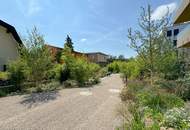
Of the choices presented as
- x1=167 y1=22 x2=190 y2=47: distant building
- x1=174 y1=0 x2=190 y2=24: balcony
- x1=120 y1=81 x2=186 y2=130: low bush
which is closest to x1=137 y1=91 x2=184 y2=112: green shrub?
x1=120 y1=81 x2=186 y2=130: low bush

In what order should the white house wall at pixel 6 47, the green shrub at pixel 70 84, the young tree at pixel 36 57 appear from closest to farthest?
the young tree at pixel 36 57
the green shrub at pixel 70 84
the white house wall at pixel 6 47

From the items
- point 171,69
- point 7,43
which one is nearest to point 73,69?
point 171,69

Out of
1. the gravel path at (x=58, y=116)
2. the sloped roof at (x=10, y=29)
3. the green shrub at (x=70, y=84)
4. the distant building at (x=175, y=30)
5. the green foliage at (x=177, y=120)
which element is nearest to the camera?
the green foliage at (x=177, y=120)

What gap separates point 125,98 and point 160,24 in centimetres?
570

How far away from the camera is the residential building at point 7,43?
72.8 ft

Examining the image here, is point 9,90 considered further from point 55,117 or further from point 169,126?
point 169,126

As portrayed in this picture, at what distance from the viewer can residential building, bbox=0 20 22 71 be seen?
22188 millimetres

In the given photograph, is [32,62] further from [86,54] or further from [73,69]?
[86,54]

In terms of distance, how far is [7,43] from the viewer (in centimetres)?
2348

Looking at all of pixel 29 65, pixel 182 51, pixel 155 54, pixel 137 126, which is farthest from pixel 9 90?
pixel 182 51

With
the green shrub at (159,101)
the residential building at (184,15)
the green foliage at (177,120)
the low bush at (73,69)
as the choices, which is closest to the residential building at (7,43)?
the low bush at (73,69)

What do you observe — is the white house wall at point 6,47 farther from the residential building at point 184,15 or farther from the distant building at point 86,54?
the residential building at point 184,15

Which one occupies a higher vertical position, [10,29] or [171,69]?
[10,29]

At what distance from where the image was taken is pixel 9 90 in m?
15.6
